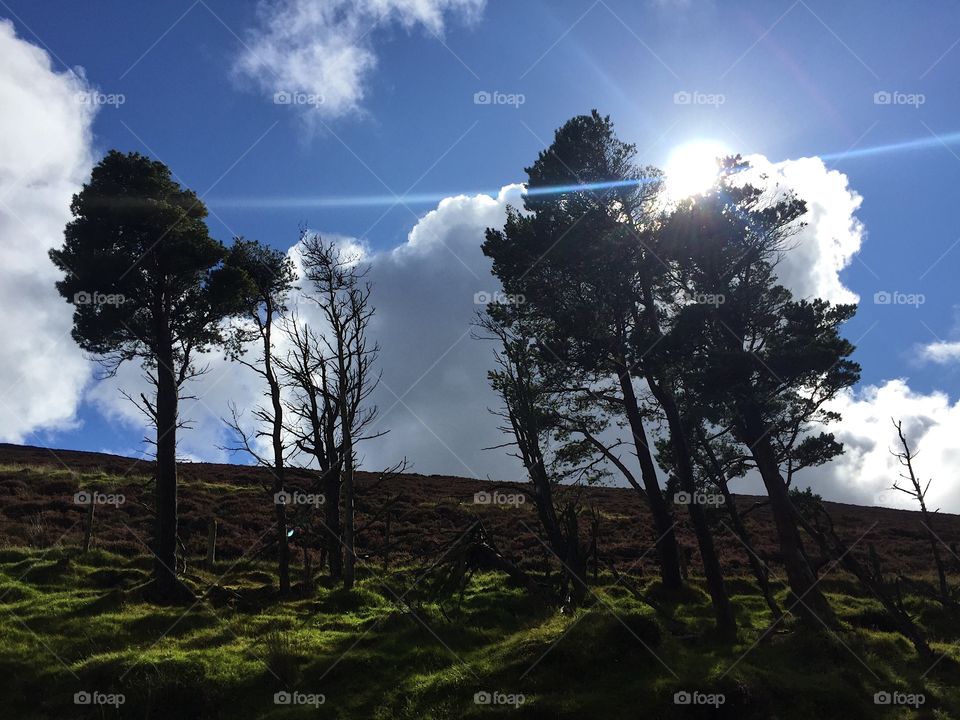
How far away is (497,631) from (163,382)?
1274 cm

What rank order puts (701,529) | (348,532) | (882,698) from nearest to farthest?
(882,698), (701,529), (348,532)

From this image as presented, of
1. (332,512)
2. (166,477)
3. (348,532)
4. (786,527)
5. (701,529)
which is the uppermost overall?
(166,477)

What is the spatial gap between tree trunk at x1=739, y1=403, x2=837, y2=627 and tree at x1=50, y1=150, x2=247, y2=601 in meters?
17.7

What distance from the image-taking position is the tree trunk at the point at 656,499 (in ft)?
70.7

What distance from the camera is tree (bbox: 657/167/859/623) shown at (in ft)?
62.1

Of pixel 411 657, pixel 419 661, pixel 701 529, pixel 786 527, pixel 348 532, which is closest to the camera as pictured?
pixel 419 661

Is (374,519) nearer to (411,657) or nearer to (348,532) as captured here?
(348,532)

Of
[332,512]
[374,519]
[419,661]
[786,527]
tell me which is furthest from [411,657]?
[786,527]

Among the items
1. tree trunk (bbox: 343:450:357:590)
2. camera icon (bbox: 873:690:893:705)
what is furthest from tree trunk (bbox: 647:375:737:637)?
tree trunk (bbox: 343:450:357:590)

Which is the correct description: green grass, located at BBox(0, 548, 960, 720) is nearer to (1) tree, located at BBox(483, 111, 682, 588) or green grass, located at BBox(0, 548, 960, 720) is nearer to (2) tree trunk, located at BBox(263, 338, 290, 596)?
(2) tree trunk, located at BBox(263, 338, 290, 596)

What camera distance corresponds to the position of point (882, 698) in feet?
38.8

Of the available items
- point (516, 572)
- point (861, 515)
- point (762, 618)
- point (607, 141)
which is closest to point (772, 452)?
point (762, 618)

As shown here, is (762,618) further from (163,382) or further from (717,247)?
(163,382)

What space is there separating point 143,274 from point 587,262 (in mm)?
14109
